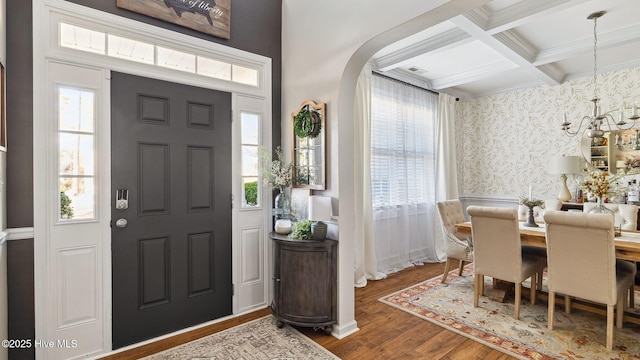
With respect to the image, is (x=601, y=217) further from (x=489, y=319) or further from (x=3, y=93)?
(x=3, y=93)

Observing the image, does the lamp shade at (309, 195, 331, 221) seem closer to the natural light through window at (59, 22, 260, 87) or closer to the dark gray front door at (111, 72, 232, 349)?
the dark gray front door at (111, 72, 232, 349)

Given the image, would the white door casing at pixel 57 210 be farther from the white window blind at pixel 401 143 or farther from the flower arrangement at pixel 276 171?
the white window blind at pixel 401 143

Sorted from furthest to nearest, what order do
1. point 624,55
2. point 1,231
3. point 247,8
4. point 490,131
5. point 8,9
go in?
1. point 490,131
2. point 624,55
3. point 247,8
4. point 8,9
5. point 1,231

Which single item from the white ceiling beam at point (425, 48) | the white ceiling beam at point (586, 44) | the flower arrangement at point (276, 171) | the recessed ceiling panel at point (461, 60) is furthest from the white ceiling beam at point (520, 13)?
the flower arrangement at point (276, 171)

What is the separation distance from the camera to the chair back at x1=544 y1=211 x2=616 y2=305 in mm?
2389

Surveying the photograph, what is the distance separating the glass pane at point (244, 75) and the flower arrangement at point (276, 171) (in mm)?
700

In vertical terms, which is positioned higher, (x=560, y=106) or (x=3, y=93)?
(x=560, y=106)

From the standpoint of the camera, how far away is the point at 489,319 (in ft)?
9.65

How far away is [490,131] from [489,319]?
375cm

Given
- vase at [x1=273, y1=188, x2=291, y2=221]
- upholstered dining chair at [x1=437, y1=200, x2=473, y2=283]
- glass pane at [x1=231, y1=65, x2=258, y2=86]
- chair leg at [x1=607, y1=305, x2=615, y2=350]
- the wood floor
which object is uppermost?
glass pane at [x1=231, y1=65, x2=258, y2=86]

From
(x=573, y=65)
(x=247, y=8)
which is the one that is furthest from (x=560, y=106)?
(x=247, y=8)

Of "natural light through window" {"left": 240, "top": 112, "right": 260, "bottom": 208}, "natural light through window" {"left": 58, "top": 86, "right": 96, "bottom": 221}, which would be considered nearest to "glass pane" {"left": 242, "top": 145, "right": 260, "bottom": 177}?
"natural light through window" {"left": 240, "top": 112, "right": 260, "bottom": 208}

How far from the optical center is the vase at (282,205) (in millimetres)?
3039

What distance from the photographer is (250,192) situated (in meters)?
3.16
